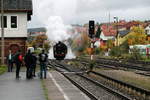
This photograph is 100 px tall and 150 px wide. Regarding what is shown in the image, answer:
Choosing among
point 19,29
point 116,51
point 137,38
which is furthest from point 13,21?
point 137,38

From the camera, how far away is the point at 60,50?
196ft

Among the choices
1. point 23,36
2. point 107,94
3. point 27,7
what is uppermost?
point 27,7

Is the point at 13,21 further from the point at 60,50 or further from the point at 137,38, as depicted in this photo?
the point at 137,38

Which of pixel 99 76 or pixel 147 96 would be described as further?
pixel 99 76

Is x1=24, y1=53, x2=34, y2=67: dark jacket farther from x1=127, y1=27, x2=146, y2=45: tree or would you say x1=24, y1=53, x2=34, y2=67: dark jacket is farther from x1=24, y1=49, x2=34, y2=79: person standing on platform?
x1=127, y1=27, x2=146, y2=45: tree

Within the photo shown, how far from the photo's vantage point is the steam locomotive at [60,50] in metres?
59.3

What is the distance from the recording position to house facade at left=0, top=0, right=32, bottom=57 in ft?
144

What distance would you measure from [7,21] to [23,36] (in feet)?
7.18

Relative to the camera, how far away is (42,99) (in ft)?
48.0

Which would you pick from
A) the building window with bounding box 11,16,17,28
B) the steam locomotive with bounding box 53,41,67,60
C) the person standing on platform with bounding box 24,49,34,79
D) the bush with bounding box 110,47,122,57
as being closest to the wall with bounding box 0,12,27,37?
the building window with bounding box 11,16,17,28

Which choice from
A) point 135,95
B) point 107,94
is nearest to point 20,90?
point 107,94

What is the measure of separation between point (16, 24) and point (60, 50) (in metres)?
16.1

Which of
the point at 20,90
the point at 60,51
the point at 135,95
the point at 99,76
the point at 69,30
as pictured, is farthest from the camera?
the point at 69,30

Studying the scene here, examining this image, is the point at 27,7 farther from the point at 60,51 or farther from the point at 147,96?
the point at 147,96
